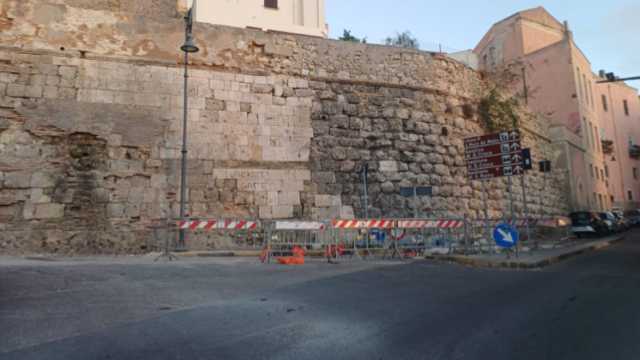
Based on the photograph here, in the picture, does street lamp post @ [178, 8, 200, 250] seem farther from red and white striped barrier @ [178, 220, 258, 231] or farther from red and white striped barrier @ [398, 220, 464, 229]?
red and white striped barrier @ [398, 220, 464, 229]

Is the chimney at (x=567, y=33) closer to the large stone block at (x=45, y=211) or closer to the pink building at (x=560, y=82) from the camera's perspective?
the pink building at (x=560, y=82)

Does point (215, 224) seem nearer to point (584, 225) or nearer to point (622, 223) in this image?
point (584, 225)

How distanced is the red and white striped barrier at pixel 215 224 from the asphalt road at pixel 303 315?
2108mm

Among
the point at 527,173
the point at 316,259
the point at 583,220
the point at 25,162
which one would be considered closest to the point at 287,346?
the point at 316,259

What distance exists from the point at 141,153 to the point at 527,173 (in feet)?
58.1

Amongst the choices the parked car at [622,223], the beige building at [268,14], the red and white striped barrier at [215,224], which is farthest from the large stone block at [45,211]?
the parked car at [622,223]

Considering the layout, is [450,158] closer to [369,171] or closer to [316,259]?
[369,171]

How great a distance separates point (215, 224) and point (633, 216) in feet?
125

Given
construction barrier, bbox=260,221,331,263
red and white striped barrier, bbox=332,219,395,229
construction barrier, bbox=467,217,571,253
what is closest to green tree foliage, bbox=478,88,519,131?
construction barrier, bbox=467,217,571,253

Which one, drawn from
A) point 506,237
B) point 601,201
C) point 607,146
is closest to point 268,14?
point 506,237

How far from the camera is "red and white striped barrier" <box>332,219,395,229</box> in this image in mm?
9830

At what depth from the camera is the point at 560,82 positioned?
31.3m

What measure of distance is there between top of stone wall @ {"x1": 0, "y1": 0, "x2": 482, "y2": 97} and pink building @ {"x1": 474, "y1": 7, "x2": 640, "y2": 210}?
1741cm

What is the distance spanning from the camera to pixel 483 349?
11.5 feet
